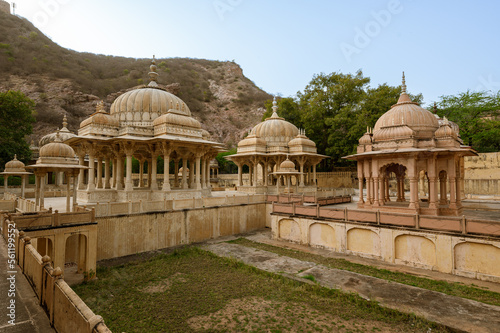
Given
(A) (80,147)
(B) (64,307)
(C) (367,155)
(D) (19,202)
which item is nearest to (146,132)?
(A) (80,147)

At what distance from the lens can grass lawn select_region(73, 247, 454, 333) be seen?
7.36 meters

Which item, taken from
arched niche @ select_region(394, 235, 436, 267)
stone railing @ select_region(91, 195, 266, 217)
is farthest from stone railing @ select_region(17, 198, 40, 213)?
arched niche @ select_region(394, 235, 436, 267)

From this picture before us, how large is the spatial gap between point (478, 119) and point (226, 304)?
43151mm

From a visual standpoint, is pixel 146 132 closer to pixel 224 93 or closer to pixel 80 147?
pixel 80 147

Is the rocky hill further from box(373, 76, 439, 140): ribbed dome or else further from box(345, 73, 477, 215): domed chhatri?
box(373, 76, 439, 140): ribbed dome

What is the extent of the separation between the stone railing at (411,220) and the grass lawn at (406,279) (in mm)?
2313

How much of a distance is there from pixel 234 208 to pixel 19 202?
12.9 metres

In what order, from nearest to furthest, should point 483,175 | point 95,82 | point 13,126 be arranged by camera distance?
1. point 13,126
2. point 483,175
3. point 95,82

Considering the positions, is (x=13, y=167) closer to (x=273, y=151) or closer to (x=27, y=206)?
(x=27, y=206)

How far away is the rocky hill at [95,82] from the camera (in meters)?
58.2

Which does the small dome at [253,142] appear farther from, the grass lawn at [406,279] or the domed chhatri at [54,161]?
the domed chhatri at [54,161]

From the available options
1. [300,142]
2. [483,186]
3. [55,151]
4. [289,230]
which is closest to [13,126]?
[55,151]

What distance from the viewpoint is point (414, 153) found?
14375 mm

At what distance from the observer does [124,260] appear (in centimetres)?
1360
